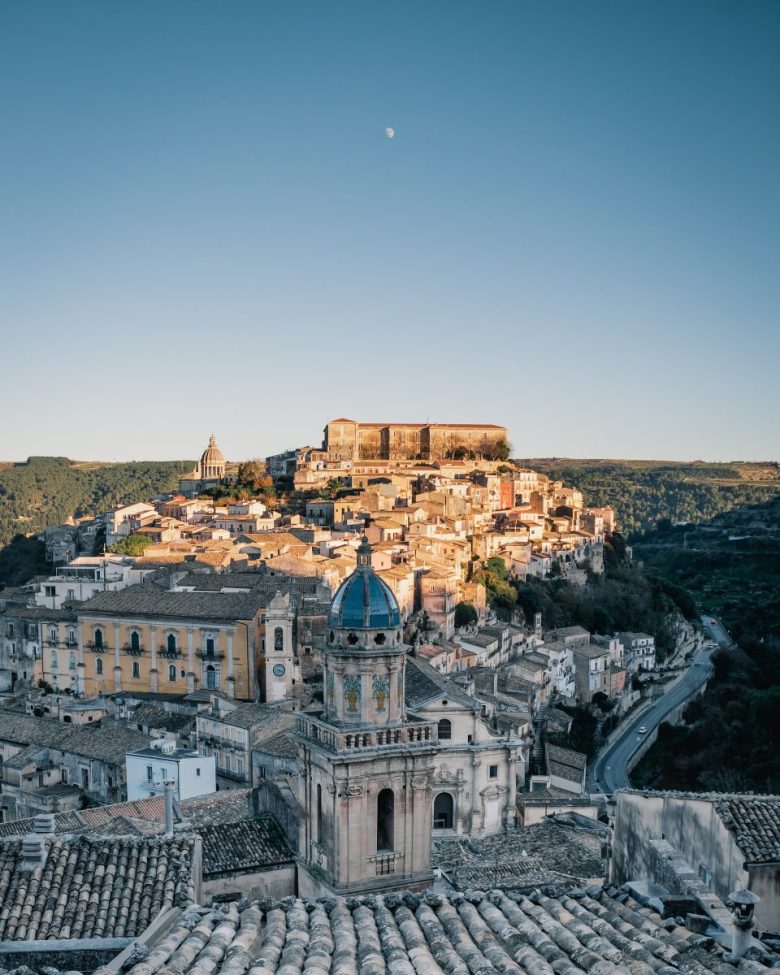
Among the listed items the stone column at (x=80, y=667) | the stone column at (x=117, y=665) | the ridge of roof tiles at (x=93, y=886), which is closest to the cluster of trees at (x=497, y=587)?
the stone column at (x=117, y=665)

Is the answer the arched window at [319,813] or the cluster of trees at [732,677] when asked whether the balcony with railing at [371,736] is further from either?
the cluster of trees at [732,677]

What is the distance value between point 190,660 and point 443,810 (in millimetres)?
14867

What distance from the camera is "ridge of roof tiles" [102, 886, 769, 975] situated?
627cm

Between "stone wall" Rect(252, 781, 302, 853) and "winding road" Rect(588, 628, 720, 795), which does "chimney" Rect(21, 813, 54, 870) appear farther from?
"winding road" Rect(588, 628, 720, 795)

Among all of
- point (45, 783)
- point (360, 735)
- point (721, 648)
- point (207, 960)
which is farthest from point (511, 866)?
point (721, 648)

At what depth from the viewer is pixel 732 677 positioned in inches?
2239

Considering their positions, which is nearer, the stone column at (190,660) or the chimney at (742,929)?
the chimney at (742,929)

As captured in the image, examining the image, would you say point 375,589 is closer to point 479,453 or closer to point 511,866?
point 511,866

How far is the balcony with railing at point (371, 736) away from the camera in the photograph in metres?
16.4

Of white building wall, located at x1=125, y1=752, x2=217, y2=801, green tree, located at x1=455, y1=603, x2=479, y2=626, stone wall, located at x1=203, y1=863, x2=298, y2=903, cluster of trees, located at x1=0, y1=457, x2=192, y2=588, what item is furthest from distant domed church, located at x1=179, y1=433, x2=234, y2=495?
stone wall, located at x1=203, y1=863, x2=298, y2=903

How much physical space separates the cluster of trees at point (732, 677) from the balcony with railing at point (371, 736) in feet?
82.5

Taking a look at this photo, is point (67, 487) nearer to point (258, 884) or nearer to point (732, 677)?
point (732, 677)

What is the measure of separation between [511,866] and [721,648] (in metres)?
47.0

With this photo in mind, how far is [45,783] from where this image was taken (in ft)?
105
